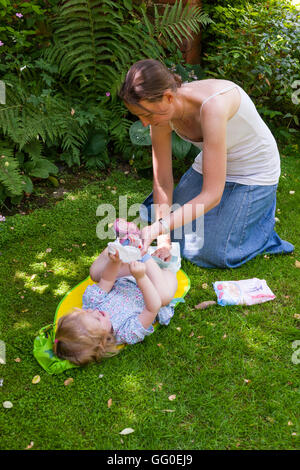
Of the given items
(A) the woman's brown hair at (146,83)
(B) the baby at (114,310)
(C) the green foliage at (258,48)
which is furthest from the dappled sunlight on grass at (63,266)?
(C) the green foliage at (258,48)

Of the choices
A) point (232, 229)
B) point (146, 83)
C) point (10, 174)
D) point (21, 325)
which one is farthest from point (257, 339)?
point (10, 174)

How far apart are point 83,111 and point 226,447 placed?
3.07 metres

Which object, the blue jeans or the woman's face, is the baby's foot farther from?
the woman's face

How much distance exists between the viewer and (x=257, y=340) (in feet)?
8.41

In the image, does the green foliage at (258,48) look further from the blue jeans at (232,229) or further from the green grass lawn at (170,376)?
the green grass lawn at (170,376)

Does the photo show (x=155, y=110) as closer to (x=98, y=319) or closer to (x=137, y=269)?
(x=137, y=269)

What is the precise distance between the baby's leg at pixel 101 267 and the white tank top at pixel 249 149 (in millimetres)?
933

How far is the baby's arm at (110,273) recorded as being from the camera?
2564 millimetres

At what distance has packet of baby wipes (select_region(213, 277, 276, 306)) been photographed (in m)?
2.80

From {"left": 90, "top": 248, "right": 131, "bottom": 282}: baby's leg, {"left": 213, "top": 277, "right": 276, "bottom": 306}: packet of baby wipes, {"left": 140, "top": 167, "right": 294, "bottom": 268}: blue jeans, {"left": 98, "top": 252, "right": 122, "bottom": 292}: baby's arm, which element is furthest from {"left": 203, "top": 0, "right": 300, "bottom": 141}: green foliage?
{"left": 98, "top": 252, "right": 122, "bottom": 292}: baby's arm

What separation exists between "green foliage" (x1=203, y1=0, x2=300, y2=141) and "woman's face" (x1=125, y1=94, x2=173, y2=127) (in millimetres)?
2142

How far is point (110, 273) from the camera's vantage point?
103 inches

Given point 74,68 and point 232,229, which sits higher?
point 74,68

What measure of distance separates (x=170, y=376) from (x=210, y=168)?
1.19 meters
